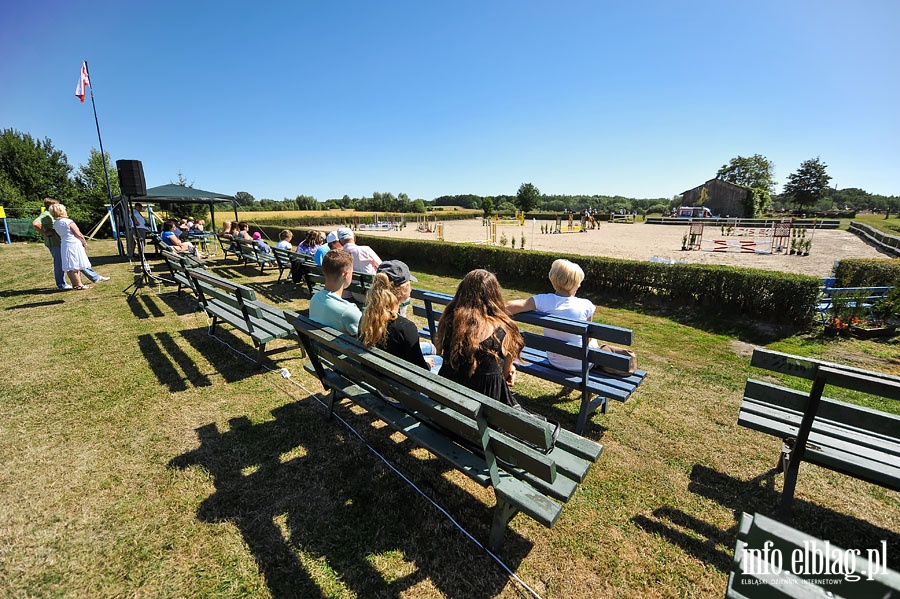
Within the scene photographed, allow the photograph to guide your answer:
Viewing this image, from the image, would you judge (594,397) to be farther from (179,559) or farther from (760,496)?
(179,559)

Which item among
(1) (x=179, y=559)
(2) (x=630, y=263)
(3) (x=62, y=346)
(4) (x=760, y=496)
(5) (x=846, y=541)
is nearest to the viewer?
(1) (x=179, y=559)

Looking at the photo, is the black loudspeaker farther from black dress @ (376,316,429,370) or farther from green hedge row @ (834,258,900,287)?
green hedge row @ (834,258,900,287)

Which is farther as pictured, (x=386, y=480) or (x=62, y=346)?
(x=62, y=346)

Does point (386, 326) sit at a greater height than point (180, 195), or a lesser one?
lesser

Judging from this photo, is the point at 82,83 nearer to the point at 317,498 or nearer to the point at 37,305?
the point at 37,305

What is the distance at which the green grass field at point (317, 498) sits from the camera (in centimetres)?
215

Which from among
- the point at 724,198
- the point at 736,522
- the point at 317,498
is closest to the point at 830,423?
→ the point at 736,522

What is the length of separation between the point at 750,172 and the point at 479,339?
336 ft

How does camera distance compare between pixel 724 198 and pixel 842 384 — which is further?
pixel 724 198

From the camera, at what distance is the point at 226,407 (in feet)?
12.6

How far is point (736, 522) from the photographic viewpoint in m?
2.55

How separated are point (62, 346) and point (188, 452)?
396cm

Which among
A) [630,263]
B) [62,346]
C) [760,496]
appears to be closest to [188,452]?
[62,346]

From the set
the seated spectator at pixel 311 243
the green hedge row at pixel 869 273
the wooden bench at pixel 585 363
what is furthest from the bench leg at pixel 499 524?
the green hedge row at pixel 869 273
